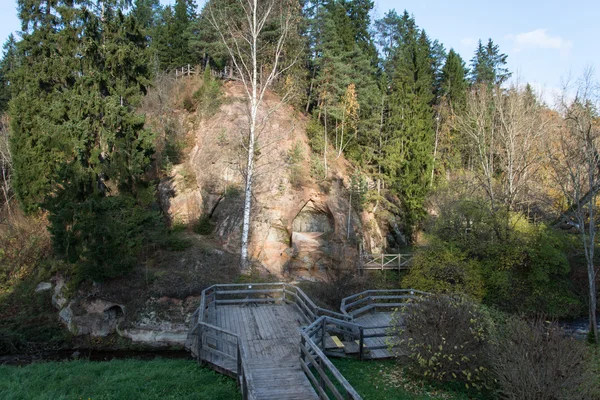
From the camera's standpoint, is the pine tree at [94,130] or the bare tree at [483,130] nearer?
the pine tree at [94,130]

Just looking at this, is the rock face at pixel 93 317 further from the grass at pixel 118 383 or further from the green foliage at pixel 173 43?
the green foliage at pixel 173 43

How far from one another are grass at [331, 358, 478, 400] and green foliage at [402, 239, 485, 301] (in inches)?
350

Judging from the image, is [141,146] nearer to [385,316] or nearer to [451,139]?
[385,316]

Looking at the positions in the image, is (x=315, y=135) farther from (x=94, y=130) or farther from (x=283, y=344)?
(x=283, y=344)

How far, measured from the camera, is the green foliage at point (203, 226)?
76.7 feet

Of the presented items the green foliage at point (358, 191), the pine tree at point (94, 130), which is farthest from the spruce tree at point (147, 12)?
the green foliage at point (358, 191)

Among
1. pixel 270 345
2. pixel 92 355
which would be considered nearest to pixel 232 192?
pixel 92 355

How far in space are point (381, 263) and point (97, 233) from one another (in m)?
15.9

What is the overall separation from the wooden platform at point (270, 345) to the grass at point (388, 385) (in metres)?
1.37

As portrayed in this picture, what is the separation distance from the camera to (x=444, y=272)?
1788 cm

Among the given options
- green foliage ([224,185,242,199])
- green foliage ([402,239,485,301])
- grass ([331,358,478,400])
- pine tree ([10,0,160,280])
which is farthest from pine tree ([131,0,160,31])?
grass ([331,358,478,400])

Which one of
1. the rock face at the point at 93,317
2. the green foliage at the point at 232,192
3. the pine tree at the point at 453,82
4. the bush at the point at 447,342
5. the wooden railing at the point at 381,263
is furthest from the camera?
the pine tree at the point at 453,82

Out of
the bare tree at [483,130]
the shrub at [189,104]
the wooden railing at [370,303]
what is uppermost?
the shrub at [189,104]

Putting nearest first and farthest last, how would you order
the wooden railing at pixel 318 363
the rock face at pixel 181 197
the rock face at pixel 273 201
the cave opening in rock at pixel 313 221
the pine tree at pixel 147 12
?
the wooden railing at pixel 318 363 < the rock face at pixel 273 201 < the rock face at pixel 181 197 < the cave opening in rock at pixel 313 221 < the pine tree at pixel 147 12
